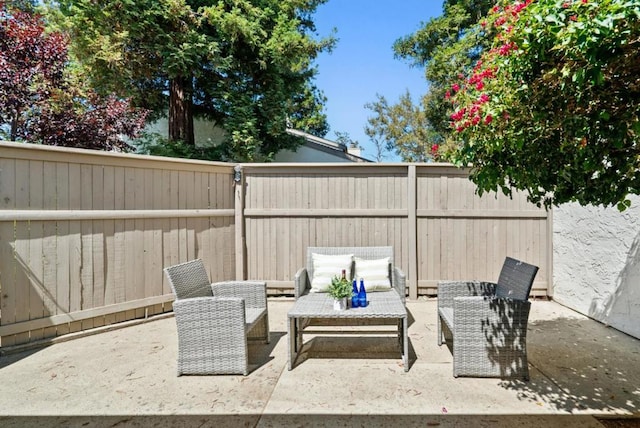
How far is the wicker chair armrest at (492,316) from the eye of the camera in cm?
247

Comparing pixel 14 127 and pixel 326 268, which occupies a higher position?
pixel 14 127

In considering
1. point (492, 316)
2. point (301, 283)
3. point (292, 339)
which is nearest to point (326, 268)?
point (301, 283)

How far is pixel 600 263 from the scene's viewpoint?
385 centimetres

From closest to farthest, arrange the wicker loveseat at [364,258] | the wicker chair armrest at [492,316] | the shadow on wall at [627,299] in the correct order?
the wicker chair armrest at [492,316] → the shadow on wall at [627,299] → the wicker loveseat at [364,258]

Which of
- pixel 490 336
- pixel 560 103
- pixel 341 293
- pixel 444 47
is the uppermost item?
pixel 444 47

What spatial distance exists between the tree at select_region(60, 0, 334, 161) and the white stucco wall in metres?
5.73

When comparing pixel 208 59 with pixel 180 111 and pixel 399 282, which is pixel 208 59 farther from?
pixel 399 282

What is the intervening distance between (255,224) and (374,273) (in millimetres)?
2013

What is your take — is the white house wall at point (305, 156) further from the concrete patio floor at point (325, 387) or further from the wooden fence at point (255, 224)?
the concrete patio floor at point (325, 387)

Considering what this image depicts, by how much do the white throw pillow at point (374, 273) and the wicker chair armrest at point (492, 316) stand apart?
1163 millimetres

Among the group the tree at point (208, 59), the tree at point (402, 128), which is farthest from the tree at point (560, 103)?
the tree at point (402, 128)

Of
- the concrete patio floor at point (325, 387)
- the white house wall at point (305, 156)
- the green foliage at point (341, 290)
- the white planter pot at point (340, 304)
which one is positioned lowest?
the concrete patio floor at point (325, 387)

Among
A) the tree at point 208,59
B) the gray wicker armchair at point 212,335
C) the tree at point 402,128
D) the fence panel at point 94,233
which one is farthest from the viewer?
the tree at point 402,128

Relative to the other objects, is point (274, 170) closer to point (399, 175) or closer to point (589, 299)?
point (399, 175)
